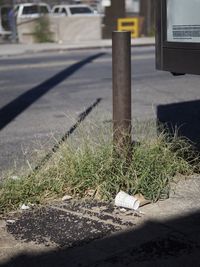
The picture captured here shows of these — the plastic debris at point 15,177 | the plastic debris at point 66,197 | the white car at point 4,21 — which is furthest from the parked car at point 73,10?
the plastic debris at point 66,197

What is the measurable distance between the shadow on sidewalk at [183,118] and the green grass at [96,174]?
1.31 meters

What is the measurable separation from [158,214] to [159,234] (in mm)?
429

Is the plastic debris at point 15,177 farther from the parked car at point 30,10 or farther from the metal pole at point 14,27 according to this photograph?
the parked car at point 30,10

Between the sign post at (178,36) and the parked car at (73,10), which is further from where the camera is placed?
the parked car at (73,10)

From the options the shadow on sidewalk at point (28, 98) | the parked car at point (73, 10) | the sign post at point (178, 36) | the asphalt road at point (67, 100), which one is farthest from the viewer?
the parked car at point (73, 10)

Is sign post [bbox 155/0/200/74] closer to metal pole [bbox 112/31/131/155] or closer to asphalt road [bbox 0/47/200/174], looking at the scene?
metal pole [bbox 112/31/131/155]

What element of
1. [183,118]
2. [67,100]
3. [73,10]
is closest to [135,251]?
[183,118]

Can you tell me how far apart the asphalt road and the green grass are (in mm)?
854

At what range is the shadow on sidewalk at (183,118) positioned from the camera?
7.47 meters

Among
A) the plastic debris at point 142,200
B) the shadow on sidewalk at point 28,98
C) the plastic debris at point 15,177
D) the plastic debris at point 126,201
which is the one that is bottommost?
the shadow on sidewalk at point 28,98

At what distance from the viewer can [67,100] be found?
36.0ft

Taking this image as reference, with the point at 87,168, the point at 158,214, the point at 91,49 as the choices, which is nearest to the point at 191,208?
the point at 158,214

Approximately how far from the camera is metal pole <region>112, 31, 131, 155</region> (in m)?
5.13

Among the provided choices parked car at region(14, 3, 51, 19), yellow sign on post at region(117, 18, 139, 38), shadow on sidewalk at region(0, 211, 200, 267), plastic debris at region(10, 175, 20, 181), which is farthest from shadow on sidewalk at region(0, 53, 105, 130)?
parked car at region(14, 3, 51, 19)
